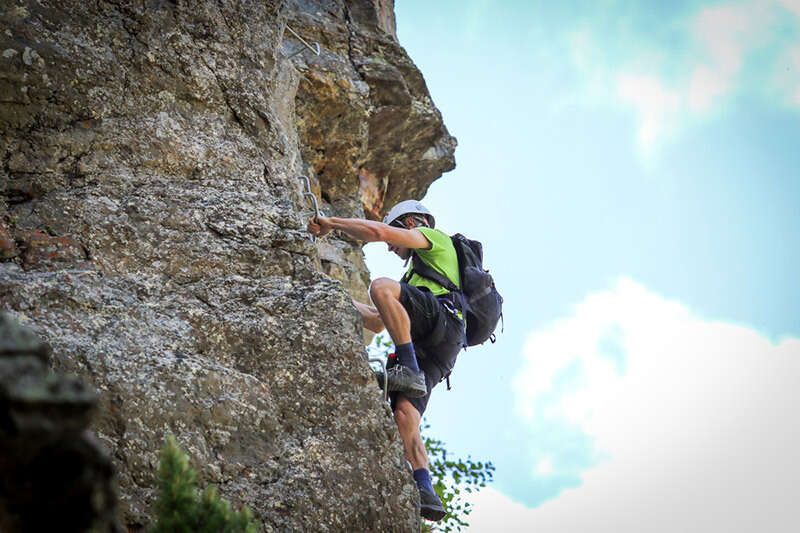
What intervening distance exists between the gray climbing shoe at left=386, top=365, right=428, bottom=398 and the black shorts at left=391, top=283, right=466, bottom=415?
0.49ft

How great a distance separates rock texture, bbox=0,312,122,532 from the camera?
7.74 ft

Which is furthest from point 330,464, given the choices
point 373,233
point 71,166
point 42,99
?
point 42,99

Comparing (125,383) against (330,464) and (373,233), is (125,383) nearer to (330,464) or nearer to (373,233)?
(330,464)

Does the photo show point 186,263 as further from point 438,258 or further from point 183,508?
point 183,508

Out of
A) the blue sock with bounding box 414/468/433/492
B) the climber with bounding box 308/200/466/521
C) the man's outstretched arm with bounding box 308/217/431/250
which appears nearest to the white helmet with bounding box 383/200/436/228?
the climber with bounding box 308/200/466/521

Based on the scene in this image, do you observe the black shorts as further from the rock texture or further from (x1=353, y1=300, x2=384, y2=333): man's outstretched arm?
the rock texture

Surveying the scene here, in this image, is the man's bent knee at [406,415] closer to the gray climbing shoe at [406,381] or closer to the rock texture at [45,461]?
the gray climbing shoe at [406,381]

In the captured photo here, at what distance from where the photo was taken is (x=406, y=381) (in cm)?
680

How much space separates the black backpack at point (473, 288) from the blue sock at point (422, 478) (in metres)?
1.33

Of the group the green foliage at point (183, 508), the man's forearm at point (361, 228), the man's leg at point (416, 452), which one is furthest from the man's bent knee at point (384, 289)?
the green foliage at point (183, 508)

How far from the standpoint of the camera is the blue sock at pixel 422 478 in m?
6.74

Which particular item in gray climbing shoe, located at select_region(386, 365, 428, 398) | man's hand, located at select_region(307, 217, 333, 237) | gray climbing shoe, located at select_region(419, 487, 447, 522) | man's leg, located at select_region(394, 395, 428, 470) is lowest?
gray climbing shoe, located at select_region(419, 487, 447, 522)

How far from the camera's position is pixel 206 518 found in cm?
339

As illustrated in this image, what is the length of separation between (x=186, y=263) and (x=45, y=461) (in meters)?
3.92
